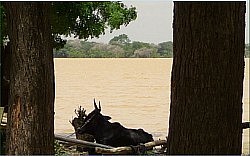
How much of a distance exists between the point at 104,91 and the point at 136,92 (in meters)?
1.23

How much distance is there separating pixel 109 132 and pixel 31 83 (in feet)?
7.89

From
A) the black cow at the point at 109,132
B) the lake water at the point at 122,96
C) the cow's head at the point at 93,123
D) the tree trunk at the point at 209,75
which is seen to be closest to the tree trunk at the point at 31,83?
the tree trunk at the point at 209,75

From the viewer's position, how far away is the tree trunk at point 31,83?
3326 millimetres

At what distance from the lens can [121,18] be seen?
15.4 ft

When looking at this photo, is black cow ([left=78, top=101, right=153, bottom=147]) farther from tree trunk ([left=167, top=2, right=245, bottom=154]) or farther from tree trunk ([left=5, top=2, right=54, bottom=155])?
tree trunk ([left=167, top=2, right=245, bottom=154])

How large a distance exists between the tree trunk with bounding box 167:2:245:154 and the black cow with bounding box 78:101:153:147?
11.0 feet

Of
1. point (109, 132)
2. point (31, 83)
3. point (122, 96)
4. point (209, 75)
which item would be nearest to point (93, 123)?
point (109, 132)

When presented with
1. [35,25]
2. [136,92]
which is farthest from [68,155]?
[136,92]

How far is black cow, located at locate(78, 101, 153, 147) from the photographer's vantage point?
553cm

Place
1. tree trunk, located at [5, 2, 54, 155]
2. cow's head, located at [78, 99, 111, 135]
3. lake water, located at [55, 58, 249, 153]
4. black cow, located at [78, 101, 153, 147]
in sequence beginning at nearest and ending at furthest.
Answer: tree trunk, located at [5, 2, 54, 155]
black cow, located at [78, 101, 153, 147]
cow's head, located at [78, 99, 111, 135]
lake water, located at [55, 58, 249, 153]

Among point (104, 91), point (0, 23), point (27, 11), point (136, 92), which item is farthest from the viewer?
point (136, 92)

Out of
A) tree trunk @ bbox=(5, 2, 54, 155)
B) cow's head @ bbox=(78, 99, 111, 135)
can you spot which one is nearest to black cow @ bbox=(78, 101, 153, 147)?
cow's head @ bbox=(78, 99, 111, 135)

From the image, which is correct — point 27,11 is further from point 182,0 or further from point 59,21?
point 182,0

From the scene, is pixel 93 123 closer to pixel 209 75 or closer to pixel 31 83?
pixel 31 83
